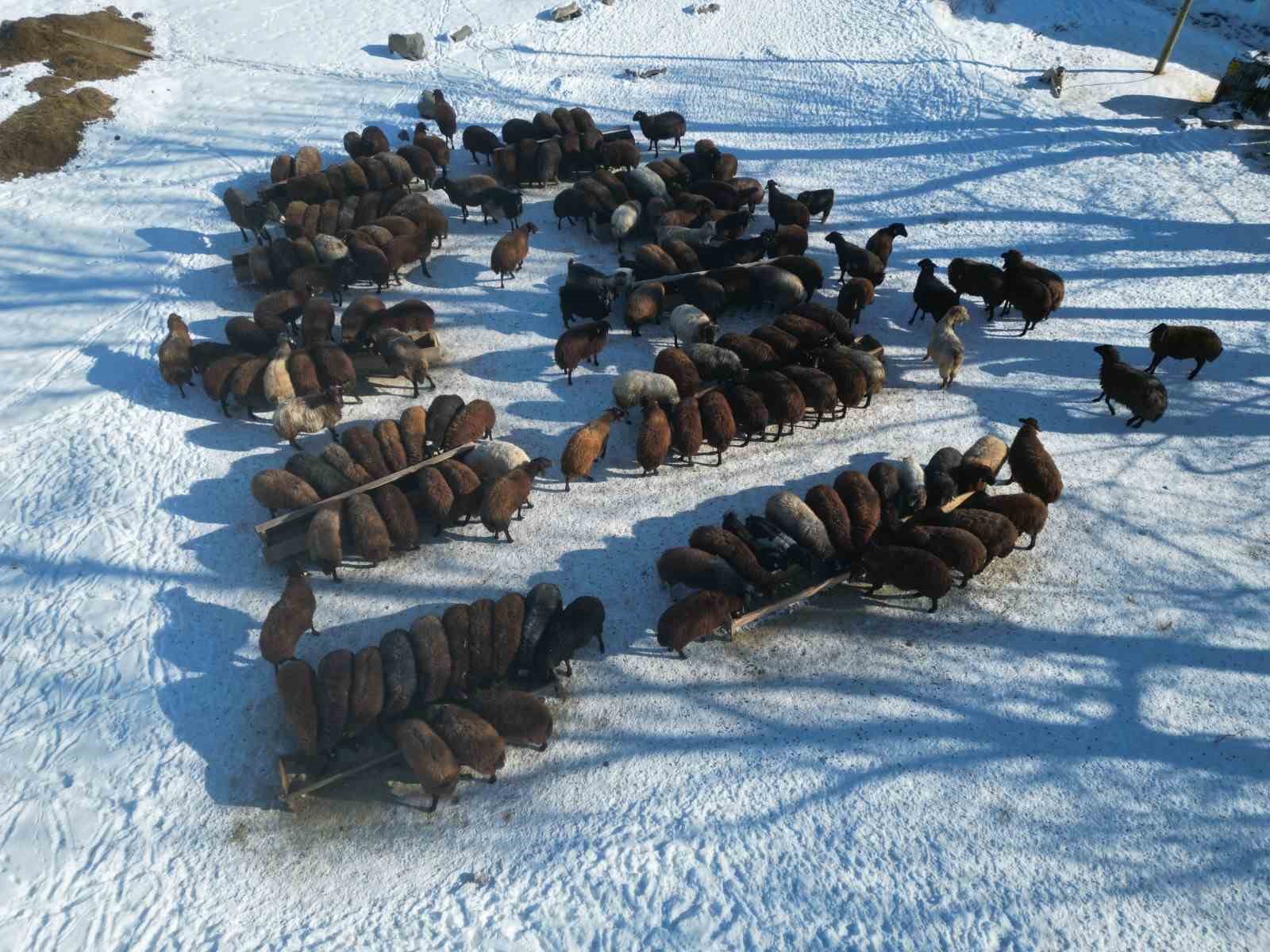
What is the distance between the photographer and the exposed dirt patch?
1739 cm

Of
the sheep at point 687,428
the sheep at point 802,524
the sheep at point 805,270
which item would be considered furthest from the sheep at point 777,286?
the sheep at point 802,524

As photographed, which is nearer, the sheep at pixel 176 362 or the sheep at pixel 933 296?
the sheep at pixel 176 362

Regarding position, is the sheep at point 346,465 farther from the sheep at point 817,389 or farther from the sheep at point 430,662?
the sheep at point 817,389

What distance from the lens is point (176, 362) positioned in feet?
38.8

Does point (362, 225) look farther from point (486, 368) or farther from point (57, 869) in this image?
point (57, 869)

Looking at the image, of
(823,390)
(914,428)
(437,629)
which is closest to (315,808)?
(437,629)

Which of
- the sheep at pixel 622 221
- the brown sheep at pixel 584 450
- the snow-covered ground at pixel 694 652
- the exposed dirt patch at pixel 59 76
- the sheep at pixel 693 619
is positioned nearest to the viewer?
the snow-covered ground at pixel 694 652

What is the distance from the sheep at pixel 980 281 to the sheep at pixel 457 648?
9.93 metres

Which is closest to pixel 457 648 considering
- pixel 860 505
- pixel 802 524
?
pixel 802 524

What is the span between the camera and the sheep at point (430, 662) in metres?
7.93

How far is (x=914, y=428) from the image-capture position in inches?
443

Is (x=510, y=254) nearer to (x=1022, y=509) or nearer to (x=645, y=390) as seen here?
(x=645, y=390)

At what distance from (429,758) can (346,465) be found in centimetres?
443

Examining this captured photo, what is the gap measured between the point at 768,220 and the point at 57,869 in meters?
15.2
